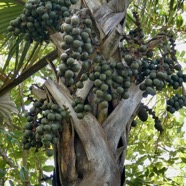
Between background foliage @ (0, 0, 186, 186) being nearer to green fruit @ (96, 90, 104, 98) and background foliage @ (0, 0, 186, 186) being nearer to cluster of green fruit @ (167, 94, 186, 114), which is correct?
cluster of green fruit @ (167, 94, 186, 114)

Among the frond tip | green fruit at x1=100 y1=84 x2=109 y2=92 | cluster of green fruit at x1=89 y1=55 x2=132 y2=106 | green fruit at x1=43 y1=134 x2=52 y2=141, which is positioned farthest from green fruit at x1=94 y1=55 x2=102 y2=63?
the frond tip

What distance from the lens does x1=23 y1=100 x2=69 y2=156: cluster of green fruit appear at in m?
1.60

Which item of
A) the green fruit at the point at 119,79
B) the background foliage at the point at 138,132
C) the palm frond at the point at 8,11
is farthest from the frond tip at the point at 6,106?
the green fruit at the point at 119,79

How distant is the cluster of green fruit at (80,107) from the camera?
168cm

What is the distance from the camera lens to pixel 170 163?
3.00m

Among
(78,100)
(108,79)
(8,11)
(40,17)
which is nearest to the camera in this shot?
(108,79)

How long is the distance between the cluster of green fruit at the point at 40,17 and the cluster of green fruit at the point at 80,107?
37cm

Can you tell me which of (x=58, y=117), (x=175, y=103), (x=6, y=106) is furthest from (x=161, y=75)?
(x=6, y=106)

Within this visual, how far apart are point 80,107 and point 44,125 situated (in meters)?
0.18

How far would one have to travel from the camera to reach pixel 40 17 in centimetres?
181

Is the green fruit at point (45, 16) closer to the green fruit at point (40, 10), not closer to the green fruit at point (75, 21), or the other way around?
the green fruit at point (40, 10)

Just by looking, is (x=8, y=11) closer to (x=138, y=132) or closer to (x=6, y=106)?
(x=6, y=106)

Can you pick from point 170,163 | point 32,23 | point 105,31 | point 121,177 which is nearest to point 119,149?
point 121,177

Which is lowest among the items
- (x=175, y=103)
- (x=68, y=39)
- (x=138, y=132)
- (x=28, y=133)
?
(x=138, y=132)
